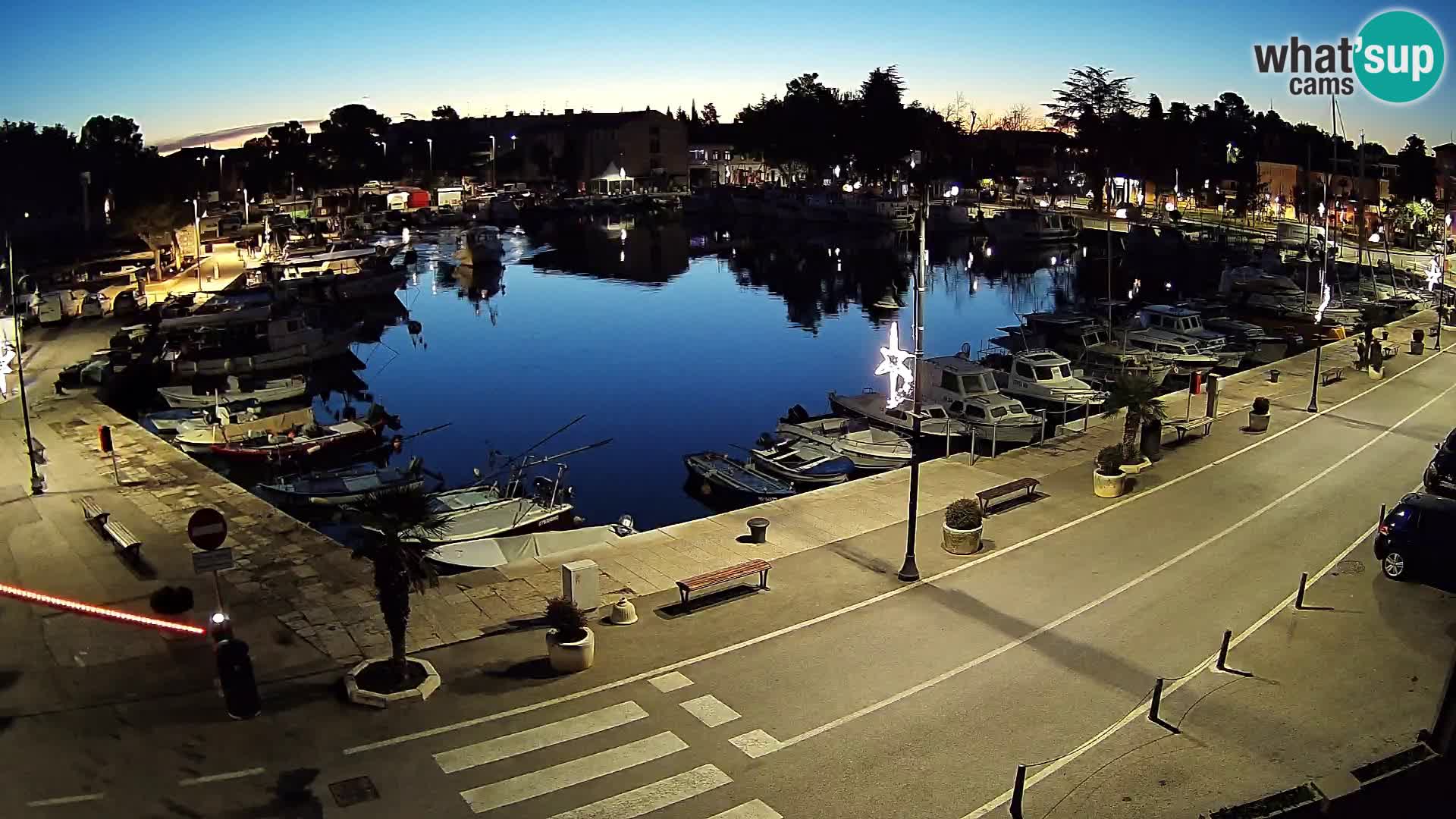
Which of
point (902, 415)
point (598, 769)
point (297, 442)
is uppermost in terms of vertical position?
point (902, 415)

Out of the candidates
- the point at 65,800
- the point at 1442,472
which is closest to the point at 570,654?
the point at 65,800

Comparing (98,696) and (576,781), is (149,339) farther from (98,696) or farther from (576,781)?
(576,781)

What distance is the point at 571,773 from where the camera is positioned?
13.2 metres

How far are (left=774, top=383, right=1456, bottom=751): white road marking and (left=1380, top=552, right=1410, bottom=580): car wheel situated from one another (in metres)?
3.14

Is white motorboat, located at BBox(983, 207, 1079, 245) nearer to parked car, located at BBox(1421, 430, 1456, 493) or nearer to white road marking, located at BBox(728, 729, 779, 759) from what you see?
parked car, located at BBox(1421, 430, 1456, 493)

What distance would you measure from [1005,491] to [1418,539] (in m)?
7.93

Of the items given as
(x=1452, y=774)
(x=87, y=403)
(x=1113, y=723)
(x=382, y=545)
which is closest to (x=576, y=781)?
(x=382, y=545)

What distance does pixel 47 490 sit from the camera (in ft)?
88.8

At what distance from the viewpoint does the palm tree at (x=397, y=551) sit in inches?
590

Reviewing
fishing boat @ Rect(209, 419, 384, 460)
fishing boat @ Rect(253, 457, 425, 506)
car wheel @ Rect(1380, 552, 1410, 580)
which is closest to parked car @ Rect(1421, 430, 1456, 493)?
car wheel @ Rect(1380, 552, 1410, 580)

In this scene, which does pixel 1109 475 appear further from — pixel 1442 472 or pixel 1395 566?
pixel 1442 472

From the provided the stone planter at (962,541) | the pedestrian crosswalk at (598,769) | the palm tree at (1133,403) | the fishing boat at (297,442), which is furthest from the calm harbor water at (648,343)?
the pedestrian crosswalk at (598,769)

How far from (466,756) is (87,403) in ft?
106

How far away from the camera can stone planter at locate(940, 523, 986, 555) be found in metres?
21.2
